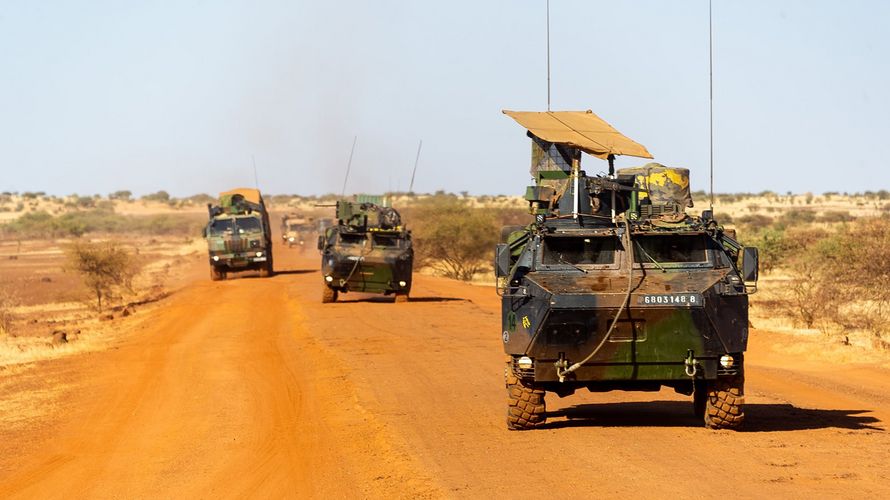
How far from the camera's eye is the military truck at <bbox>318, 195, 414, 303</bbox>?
3262 cm

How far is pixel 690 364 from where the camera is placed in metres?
12.2

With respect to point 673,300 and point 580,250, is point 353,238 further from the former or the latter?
point 673,300

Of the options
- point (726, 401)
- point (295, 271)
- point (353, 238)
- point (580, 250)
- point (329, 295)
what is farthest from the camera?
point (295, 271)

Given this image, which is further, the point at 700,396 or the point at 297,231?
the point at 297,231

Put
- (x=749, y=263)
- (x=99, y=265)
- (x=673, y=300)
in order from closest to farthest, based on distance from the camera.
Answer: (x=673, y=300) → (x=749, y=263) → (x=99, y=265)

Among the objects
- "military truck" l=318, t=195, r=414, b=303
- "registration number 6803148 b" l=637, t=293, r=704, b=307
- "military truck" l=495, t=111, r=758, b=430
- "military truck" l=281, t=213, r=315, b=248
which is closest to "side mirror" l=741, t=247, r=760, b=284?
"military truck" l=495, t=111, r=758, b=430

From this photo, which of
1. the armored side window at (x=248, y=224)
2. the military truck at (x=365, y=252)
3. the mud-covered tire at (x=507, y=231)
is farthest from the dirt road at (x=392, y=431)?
the armored side window at (x=248, y=224)

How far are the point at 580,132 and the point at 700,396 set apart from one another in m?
5.41

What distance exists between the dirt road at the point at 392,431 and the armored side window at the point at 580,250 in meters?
1.79

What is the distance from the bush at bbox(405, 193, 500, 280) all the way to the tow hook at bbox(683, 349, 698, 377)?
43.0 meters

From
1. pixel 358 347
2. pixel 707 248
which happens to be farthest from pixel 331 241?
pixel 707 248

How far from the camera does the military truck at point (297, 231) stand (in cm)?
8056

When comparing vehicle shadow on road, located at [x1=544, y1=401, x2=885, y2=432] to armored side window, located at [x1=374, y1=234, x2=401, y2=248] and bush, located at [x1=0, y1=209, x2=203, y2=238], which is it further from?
bush, located at [x1=0, y1=209, x2=203, y2=238]

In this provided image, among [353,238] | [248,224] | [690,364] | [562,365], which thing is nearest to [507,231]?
[562,365]
